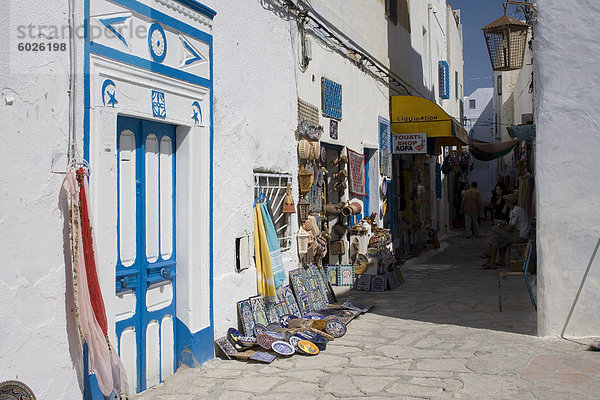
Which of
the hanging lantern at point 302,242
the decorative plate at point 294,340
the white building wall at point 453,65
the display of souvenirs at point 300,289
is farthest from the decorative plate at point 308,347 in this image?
the white building wall at point 453,65

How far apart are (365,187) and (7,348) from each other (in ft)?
26.8

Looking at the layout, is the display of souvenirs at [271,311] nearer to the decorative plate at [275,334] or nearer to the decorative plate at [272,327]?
the decorative plate at [272,327]

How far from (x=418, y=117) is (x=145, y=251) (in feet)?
29.2

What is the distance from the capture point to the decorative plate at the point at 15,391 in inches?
132

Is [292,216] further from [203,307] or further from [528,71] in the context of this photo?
[528,71]

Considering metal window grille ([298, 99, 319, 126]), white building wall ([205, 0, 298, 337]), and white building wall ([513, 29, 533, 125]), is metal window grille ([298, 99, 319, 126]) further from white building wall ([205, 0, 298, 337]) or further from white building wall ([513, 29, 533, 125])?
white building wall ([513, 29, 533, 125])

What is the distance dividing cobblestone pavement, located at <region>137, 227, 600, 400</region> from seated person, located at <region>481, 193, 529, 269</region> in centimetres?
305

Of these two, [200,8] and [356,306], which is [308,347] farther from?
[200,8]

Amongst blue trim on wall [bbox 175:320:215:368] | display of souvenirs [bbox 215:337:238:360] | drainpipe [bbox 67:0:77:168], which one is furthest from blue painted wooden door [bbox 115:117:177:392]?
drainpipe [bbox 67:0:77:168]

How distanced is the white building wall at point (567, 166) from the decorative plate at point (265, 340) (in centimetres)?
279

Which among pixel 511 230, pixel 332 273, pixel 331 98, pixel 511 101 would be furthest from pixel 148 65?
pixel 511 101

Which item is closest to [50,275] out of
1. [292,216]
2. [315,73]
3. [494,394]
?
[494,394]

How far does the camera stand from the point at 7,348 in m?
3.43

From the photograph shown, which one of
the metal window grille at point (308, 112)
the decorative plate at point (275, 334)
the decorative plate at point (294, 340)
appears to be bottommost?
the decorative plate at point (294, 340)
